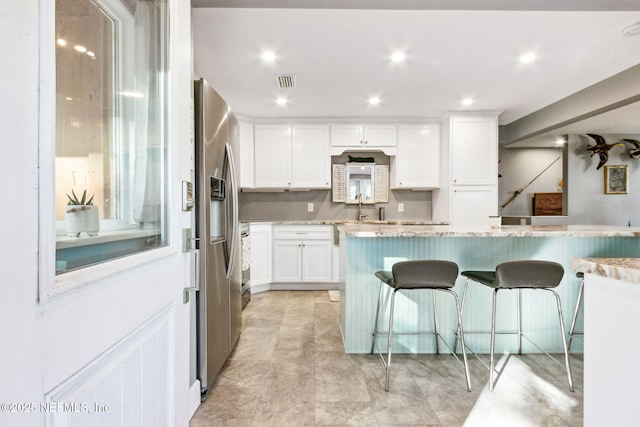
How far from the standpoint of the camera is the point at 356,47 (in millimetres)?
2529

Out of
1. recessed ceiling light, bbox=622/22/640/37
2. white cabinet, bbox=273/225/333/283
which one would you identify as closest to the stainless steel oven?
white cabinet, bbox=273/225/333/283

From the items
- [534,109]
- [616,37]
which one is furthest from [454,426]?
[534,109]

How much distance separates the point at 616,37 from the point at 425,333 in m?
2.69

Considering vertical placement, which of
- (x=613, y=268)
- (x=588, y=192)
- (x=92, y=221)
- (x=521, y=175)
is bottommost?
(x=613, y=268)

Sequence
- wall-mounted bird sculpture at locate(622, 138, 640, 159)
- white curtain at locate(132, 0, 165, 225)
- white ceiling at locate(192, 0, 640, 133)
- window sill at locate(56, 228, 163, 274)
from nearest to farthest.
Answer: window sill at locate(56, 228, 163, 274) < white curtain at locate(132, 0, 165, 225) < white ceiling at locate(192, 0, 640, 133) < wall-mounted bird sculpture at locate(622, 138, 640, 159)

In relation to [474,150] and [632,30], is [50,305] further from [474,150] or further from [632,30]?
[474,150]

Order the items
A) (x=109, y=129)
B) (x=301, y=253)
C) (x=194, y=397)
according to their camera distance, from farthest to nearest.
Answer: (x=301, y=253)
(x=194, y=397)
(x=109, y=129)

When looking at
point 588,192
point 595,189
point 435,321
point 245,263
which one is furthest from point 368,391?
point 595,189

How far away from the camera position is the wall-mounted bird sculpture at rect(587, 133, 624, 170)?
514 centimetres

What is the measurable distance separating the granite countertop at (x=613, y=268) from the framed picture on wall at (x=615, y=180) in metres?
5.98

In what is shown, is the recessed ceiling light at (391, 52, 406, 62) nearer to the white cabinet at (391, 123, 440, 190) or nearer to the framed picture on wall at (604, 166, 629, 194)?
the white cabinet at (391, 123, 440, 190)

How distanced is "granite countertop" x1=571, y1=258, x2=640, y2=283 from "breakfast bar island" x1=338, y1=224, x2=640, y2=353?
4.77ft

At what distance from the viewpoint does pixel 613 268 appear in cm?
82

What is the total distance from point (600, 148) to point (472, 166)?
2.76m
